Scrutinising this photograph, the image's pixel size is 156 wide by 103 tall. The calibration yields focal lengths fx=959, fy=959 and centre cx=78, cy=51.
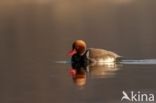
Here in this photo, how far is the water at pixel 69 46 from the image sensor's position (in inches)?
253

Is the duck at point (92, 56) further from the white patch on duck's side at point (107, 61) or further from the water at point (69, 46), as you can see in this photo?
the water at point (69, 46)

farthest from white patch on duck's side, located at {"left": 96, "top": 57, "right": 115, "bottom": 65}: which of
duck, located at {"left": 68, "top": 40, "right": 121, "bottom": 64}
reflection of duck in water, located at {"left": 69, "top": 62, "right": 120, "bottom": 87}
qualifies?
reflection of duck in water, located at {"left": 69, "top": 62, "right": 120, "bottom": 87}

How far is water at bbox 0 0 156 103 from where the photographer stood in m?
6.43

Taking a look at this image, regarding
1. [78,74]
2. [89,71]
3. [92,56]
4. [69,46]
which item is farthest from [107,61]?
[69,46]

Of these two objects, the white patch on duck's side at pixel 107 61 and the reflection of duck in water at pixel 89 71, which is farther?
the white patch on duck's side at pixel 107 61

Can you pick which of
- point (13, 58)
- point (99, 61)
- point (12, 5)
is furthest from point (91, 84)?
point (12, 5)

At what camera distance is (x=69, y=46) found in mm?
9164

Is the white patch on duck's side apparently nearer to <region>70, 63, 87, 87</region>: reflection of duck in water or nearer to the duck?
the duck

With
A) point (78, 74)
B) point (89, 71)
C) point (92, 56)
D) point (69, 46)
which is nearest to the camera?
point (78, 74)

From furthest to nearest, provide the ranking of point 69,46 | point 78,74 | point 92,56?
point 69,46 → point 92,56 → point 78,74

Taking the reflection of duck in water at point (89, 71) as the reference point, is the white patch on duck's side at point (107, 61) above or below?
above

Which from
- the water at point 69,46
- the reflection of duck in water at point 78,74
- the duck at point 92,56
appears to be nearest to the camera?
the water at point 69,46

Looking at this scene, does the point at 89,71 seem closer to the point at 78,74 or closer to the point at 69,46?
the point at 78,74

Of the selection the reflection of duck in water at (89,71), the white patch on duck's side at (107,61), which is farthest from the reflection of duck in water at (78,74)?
the white patch on duck's side at (107,61)
